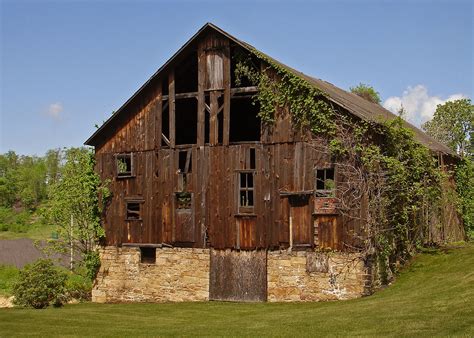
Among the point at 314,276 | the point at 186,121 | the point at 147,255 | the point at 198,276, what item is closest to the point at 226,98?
the point at 186,121

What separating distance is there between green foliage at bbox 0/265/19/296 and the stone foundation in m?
9.18

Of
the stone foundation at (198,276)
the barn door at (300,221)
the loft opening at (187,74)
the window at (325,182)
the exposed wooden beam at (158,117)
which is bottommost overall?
the stone foundation at (198,276)

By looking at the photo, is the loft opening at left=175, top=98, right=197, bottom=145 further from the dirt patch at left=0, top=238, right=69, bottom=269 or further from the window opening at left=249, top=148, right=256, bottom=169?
the dirt patch at left=0, top=238, right=69, bottom=269

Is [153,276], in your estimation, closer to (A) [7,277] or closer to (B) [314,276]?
(B) [314,276]

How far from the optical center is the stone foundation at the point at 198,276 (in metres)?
23.1

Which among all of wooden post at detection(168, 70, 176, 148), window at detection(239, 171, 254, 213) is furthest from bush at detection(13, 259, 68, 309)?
window at detection(239, 171, 254, 213)

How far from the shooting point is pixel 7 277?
41.8 m

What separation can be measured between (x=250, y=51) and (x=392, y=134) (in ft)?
22.4

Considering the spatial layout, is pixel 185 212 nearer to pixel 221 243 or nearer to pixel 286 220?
pixel 221 243

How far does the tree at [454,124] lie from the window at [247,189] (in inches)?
1592

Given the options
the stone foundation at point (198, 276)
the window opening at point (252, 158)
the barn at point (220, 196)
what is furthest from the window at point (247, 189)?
the stone foundation at point (198, 276)

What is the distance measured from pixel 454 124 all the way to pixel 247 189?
43.4m

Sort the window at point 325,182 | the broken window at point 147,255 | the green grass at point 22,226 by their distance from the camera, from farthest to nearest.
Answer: the green grass at point 22,226 → the broken window at point 147,255 → the window at point 325,182

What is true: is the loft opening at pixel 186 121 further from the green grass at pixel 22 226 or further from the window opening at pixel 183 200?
the green grass at pixel 22 226
